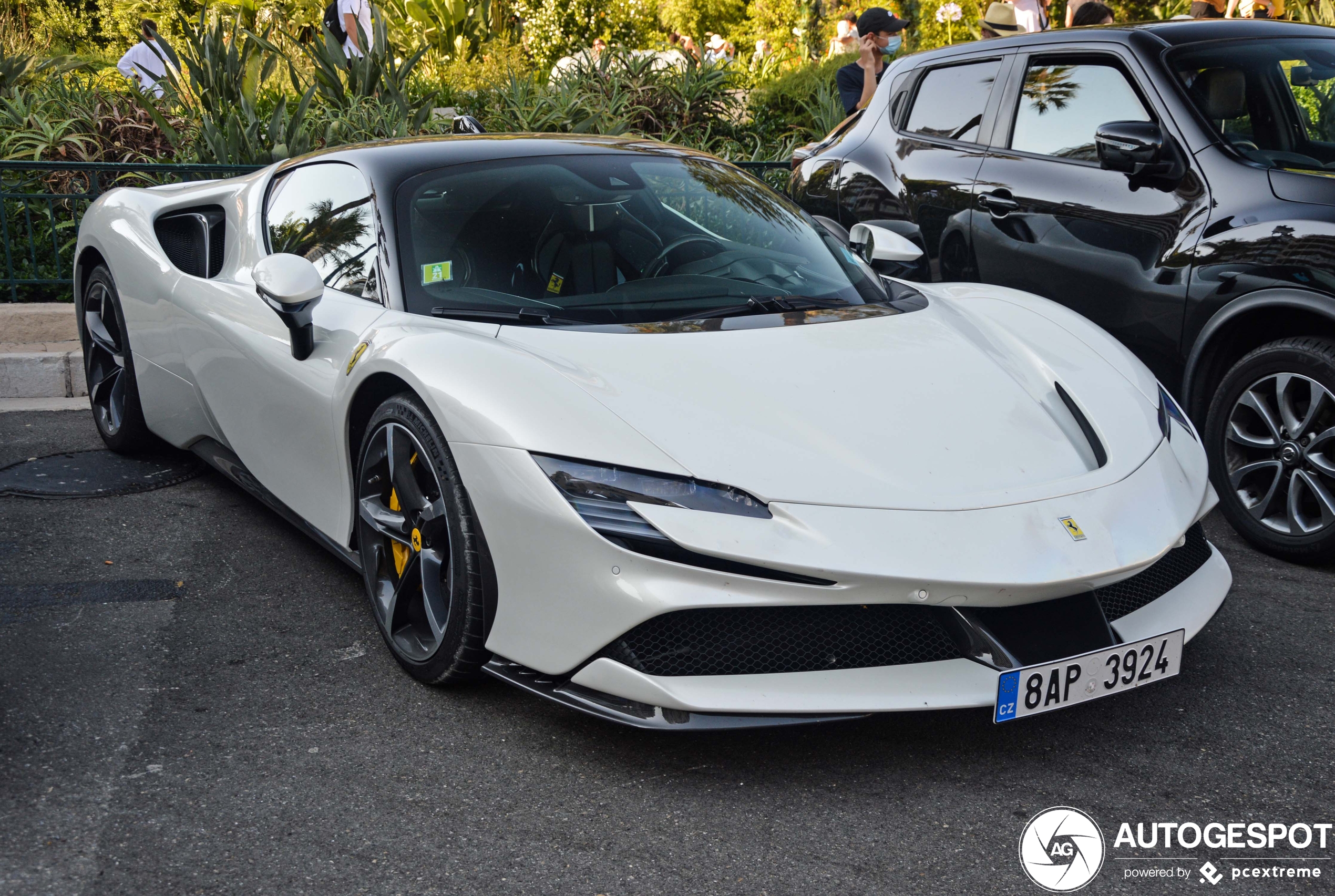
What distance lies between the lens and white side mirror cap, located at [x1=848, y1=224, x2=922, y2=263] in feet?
13.0

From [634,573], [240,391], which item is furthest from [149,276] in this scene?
[634,573]

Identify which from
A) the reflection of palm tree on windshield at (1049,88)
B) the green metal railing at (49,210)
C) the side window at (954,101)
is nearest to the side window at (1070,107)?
the reflection of palm tree on windshield at (1049,88)

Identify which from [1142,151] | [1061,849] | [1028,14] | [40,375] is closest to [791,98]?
[1028,14]

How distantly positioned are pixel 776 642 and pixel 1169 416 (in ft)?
4.43

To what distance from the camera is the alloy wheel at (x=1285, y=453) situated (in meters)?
3.67

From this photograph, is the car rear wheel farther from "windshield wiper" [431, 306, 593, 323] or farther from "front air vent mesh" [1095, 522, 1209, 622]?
"windshield wiper" [431, 306, 593, 323]

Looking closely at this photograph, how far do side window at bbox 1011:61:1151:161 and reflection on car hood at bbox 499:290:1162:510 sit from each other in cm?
151

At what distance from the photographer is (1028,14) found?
861 cm

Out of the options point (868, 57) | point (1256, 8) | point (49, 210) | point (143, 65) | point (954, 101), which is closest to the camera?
point (954, 101)

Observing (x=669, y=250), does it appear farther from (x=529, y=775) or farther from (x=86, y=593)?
(x=86, y=593)

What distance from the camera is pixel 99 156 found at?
29.2 ft

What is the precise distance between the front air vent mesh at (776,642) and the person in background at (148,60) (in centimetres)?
802

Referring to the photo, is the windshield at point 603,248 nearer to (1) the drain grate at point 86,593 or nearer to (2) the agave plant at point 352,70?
(1) the drain grate at point 86,593

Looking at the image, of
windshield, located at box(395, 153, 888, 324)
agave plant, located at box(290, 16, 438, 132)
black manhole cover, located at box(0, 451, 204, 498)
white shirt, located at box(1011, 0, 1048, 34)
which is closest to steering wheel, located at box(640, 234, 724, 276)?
windshield, located at box(395, 153, 888, 324)
